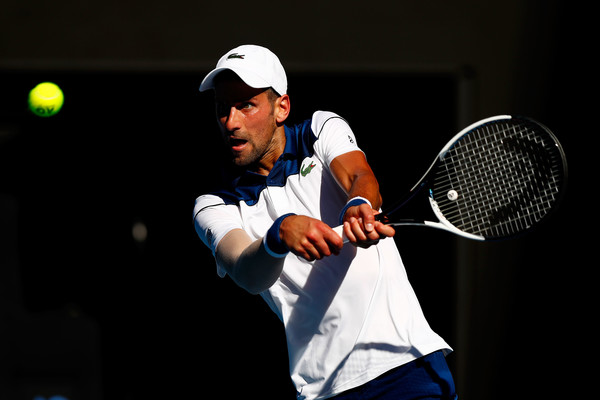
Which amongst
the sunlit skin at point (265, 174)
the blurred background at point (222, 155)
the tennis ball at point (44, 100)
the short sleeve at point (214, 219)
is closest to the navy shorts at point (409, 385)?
the sunlit skin at point (265, 174)

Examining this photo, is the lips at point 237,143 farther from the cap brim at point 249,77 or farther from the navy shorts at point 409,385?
the navy shorts at point 409,385

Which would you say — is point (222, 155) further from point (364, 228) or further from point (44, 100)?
point (364, 228)

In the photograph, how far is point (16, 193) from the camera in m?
4.95

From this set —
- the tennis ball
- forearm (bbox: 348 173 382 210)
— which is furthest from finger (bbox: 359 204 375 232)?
the tennis ball

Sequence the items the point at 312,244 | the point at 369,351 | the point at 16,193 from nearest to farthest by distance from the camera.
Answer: the point at 312,244, the point at 369,351, the point at 16,193

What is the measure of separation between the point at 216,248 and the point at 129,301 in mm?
2817

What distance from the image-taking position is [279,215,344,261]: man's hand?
2.14 meters

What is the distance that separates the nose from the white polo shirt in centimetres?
18

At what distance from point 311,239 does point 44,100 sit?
2.38 metres

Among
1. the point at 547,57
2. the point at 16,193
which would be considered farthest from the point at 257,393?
the point at 547,57

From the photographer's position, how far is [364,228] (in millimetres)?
2207

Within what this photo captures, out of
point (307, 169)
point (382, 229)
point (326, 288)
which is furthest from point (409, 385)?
point (307, 169)

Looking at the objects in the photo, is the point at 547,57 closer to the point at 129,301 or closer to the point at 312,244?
the point at 129,301

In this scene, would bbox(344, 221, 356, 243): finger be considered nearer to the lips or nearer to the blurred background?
the lips
